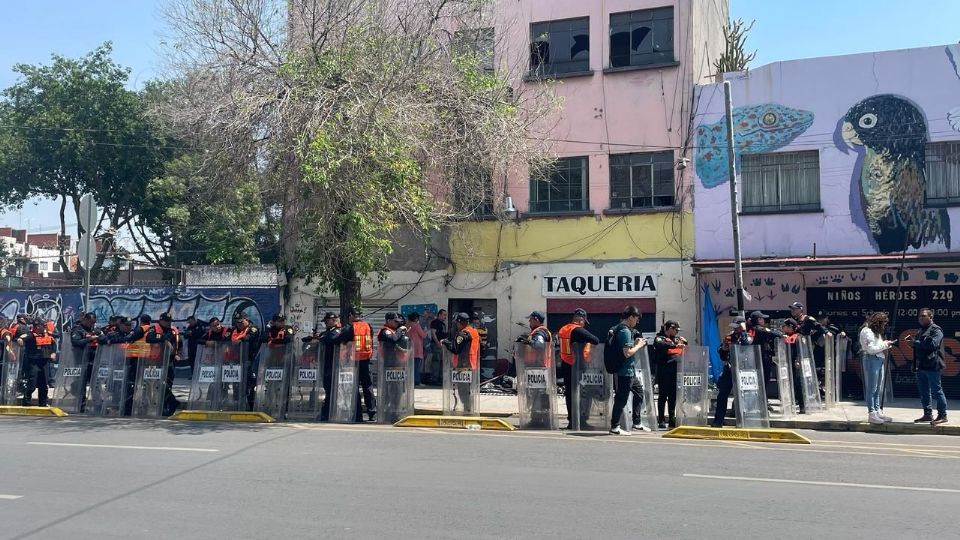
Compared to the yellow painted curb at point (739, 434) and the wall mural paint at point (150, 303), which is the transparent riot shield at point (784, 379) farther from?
the wall mural paint at point (150, 303)

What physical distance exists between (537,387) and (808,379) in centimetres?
500

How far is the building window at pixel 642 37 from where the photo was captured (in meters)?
19.7

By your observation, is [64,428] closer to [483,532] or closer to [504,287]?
[483,532]

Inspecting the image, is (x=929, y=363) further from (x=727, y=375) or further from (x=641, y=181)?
(x=641, y=181)

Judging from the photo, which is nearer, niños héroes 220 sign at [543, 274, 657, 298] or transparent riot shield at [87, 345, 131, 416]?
transparent riot shield at [87, 345, 131, 416]

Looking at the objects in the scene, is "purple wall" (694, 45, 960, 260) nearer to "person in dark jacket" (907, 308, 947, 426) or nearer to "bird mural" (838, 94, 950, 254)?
"bird mural" (838, 94, 950, 254)

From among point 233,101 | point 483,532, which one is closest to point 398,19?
point 233,101

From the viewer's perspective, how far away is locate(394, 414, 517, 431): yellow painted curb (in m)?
13.1

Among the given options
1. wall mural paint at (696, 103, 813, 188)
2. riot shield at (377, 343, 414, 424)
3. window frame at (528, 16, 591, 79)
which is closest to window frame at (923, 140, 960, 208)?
wall mural paint at (696, 103, 813, 188)

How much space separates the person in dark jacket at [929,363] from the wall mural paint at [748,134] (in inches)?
253

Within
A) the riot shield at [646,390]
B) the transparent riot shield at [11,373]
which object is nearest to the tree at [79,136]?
the transparent riot shield at [11,373]

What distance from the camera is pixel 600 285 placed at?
1961 centimetres

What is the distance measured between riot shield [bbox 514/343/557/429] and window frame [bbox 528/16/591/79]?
9.15 meters

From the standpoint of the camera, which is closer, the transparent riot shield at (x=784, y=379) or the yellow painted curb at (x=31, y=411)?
the transparent riot shield at (x=784, y=379)
